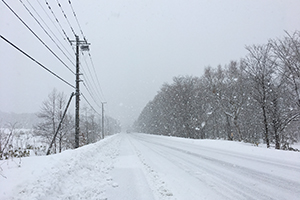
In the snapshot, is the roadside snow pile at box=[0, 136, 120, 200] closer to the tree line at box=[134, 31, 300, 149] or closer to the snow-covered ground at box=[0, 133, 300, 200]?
the snow-covered ground at box=[0, 133, 300, 200]

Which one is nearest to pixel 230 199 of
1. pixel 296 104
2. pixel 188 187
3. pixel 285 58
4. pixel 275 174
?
pixel 188 187

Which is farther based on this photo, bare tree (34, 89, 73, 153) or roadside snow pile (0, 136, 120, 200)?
bare tree (34, 89, 73, 153)

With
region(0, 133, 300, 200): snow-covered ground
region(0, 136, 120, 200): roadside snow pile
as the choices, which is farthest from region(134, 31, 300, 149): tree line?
region(0, 136, 120, 200): roadside snow pile

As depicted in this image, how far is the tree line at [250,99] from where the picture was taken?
1273 centimetres

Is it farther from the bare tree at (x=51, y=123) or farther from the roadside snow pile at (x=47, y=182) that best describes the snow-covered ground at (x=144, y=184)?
the bare tree at (x=51, y=123)

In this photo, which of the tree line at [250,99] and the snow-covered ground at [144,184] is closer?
the snow-covered ground at [144,184]

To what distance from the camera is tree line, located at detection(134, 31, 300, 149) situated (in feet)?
41.8

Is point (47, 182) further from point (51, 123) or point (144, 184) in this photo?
point (51, 123)

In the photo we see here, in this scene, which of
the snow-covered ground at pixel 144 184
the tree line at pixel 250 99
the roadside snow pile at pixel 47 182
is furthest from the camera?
the tree line at pixel 250 99

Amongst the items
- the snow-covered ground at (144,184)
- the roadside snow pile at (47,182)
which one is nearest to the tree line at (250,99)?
the snow-covered ground at (144,184)

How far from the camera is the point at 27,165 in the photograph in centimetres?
420

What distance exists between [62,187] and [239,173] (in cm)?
506

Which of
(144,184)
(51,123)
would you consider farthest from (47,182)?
(51,123)

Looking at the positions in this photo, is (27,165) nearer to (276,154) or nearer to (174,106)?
(276,154)
